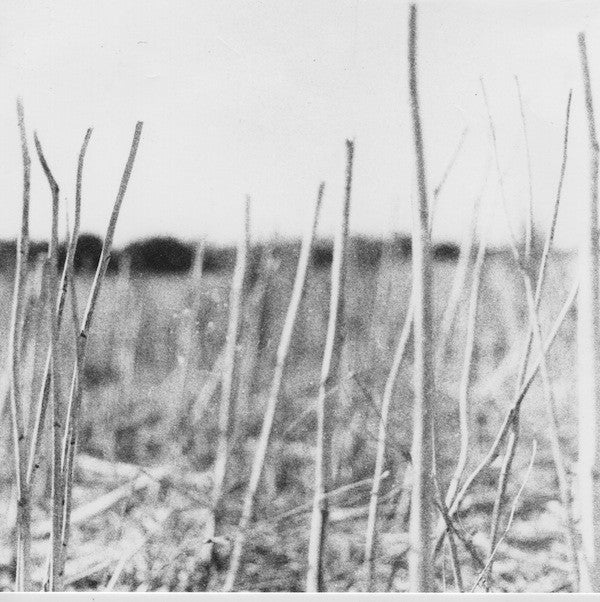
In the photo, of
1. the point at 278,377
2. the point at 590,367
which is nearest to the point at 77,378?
the point at 278,377

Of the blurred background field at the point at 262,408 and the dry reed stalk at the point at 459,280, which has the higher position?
the dry reed stalk at the point at 459,280

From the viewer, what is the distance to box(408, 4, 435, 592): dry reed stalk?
36.0 inches

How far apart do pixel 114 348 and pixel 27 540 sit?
0.89ft

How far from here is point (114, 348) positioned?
40.4 inches

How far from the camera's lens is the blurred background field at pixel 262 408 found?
102 cm

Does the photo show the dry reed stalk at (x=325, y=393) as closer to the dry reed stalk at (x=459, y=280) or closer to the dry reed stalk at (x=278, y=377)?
the dry reed stalk at (x=278, y=377)

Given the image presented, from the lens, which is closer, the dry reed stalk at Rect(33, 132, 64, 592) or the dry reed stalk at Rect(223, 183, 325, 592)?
the dry reed stalk at Rect(33, 132, 64, 592)

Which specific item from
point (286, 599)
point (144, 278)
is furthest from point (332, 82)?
point (286, 599)

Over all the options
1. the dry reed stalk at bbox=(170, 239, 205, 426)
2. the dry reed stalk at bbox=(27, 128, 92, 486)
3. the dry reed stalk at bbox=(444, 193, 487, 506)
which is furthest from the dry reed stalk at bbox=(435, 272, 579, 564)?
the dry reed stalk at bbox=(27, 128, 92, 486)

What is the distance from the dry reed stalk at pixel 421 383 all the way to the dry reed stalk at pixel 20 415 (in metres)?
0.49

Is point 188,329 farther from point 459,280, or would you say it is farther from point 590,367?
point 590,367

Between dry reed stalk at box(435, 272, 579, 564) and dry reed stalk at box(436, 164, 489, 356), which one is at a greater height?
dry reed stalk at box(436, 164, 489, 356)

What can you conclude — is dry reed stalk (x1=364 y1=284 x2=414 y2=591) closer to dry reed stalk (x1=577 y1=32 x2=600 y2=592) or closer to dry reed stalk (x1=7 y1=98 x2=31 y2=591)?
dry reed stalk (x1=577 y1=32 x2=600 y2=592)

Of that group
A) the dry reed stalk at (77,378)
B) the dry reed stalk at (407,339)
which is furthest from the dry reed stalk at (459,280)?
the dry reed stalk at (77,378)
